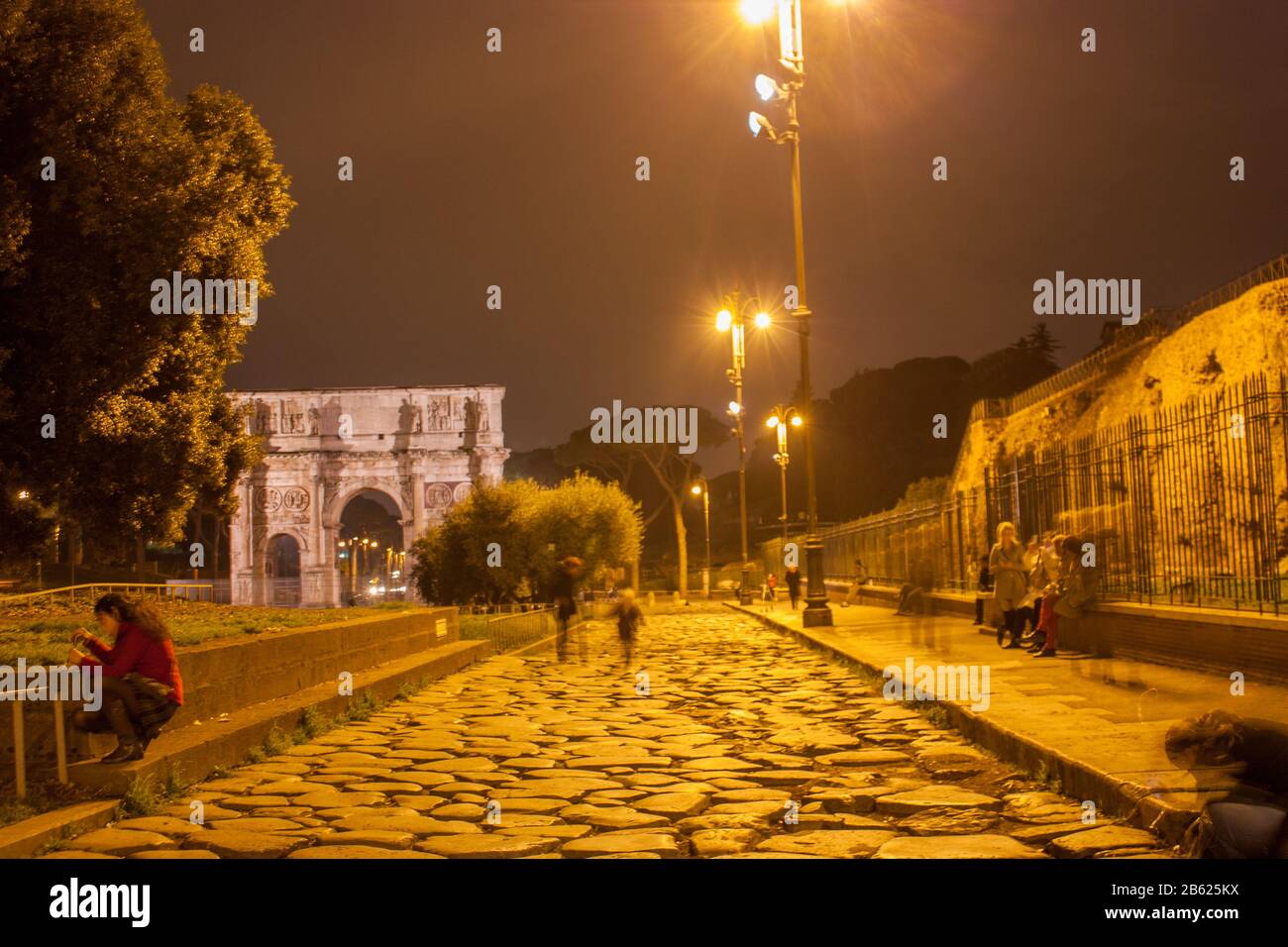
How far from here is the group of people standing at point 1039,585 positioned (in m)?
9.47

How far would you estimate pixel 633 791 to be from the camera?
5512mm

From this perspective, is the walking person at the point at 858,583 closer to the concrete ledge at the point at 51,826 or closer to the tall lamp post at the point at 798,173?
the tall lamp post at the point at 798,173

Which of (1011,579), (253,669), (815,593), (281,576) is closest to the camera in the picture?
(253,669)

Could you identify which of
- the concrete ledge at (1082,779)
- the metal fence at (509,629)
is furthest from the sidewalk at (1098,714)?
the metal fence at (509,629)

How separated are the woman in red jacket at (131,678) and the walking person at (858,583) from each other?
1882cm

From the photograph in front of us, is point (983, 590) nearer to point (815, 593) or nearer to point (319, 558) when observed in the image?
point (815, 593)

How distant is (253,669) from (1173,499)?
7.49 m

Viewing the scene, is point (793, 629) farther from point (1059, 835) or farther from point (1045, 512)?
point (1059, 835)

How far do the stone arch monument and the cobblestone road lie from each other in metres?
52.7

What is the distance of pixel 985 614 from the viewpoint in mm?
13172

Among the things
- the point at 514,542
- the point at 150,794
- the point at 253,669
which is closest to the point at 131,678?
the point at 150,794
